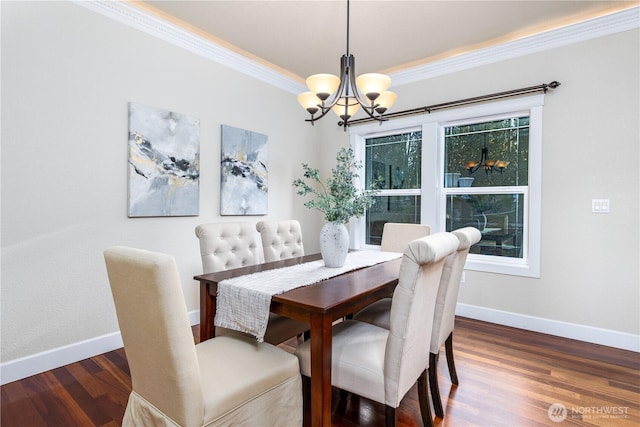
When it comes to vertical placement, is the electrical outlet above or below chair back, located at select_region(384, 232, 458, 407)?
above

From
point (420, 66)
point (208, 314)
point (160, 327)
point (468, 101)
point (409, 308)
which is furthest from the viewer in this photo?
point (420, 66)

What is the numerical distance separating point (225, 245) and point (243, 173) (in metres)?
1.32

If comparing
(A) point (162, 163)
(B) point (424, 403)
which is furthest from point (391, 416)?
(A) point (162, 163)

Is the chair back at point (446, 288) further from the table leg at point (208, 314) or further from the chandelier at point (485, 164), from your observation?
the chandelier at point (485, 164)

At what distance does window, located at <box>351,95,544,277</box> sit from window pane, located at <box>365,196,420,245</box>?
0.01 meters

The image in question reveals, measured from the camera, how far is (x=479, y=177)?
11.2 ft

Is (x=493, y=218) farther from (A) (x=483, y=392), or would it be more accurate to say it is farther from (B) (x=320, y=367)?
(B) (x=320, y=367)

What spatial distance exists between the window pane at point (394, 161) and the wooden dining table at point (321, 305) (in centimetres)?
211

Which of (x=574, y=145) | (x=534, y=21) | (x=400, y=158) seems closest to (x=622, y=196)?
(x=574, y=145)

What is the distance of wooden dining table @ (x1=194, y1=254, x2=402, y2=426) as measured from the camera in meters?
1.37

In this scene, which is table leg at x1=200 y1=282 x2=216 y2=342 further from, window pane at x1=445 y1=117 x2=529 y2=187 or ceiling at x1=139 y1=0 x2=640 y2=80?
window pane at x1=445 y1=117 x2=529 y2=187

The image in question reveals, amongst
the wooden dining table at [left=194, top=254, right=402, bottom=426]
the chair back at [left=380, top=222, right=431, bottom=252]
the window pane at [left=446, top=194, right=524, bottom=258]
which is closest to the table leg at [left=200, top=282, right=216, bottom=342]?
the wooden dining table at [left=194, top=254, right=402, bottom=426]

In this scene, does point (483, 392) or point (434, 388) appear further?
point (483, 392)

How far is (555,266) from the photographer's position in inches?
116
